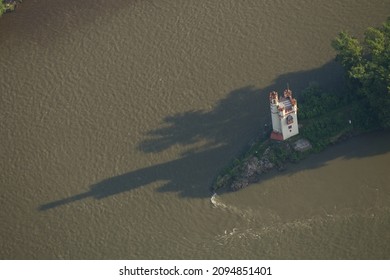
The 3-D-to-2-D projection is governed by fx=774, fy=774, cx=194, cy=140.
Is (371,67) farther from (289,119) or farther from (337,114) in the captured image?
(289,119)

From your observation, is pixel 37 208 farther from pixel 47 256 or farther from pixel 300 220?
pixel 300 220

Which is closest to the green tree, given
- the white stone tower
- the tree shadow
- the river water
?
the river water

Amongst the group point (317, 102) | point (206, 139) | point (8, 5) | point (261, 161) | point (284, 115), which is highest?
point (8, 5)

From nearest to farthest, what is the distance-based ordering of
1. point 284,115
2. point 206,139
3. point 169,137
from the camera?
point 284,115
point 206,139
point 169,137

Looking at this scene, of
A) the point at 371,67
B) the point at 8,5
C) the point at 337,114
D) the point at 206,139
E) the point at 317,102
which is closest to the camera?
the point at 371,67

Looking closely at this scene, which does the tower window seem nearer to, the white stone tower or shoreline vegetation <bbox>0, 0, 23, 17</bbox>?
the white stone tower

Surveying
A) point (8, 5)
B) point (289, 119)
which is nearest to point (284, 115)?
point (289, 119)
